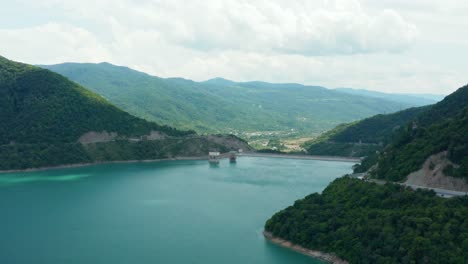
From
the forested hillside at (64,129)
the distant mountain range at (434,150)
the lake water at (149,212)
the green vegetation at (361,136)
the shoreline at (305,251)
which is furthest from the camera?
the green vegetation at (361,136)

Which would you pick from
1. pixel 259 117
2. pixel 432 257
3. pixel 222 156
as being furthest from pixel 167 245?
pixel 259 117

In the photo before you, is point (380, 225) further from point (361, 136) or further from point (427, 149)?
point (361, 136)

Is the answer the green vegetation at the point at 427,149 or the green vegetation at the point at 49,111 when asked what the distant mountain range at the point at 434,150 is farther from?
the green vegetation at the point at 49,111

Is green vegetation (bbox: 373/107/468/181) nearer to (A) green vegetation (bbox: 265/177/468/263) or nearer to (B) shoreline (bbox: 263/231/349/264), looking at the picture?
(A) green vegetation (bbox: 265/177/468/263)

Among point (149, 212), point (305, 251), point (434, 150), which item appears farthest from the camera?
point (149, 212)

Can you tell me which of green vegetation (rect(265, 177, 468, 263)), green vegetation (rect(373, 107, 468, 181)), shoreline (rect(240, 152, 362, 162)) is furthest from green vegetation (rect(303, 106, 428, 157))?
green vegetation (rect(265, 177, 468, 263))

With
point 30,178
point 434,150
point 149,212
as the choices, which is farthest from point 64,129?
point 434,150

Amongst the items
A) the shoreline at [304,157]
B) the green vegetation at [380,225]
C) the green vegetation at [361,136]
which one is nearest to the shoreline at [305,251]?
the green vegetation at [380,225]
